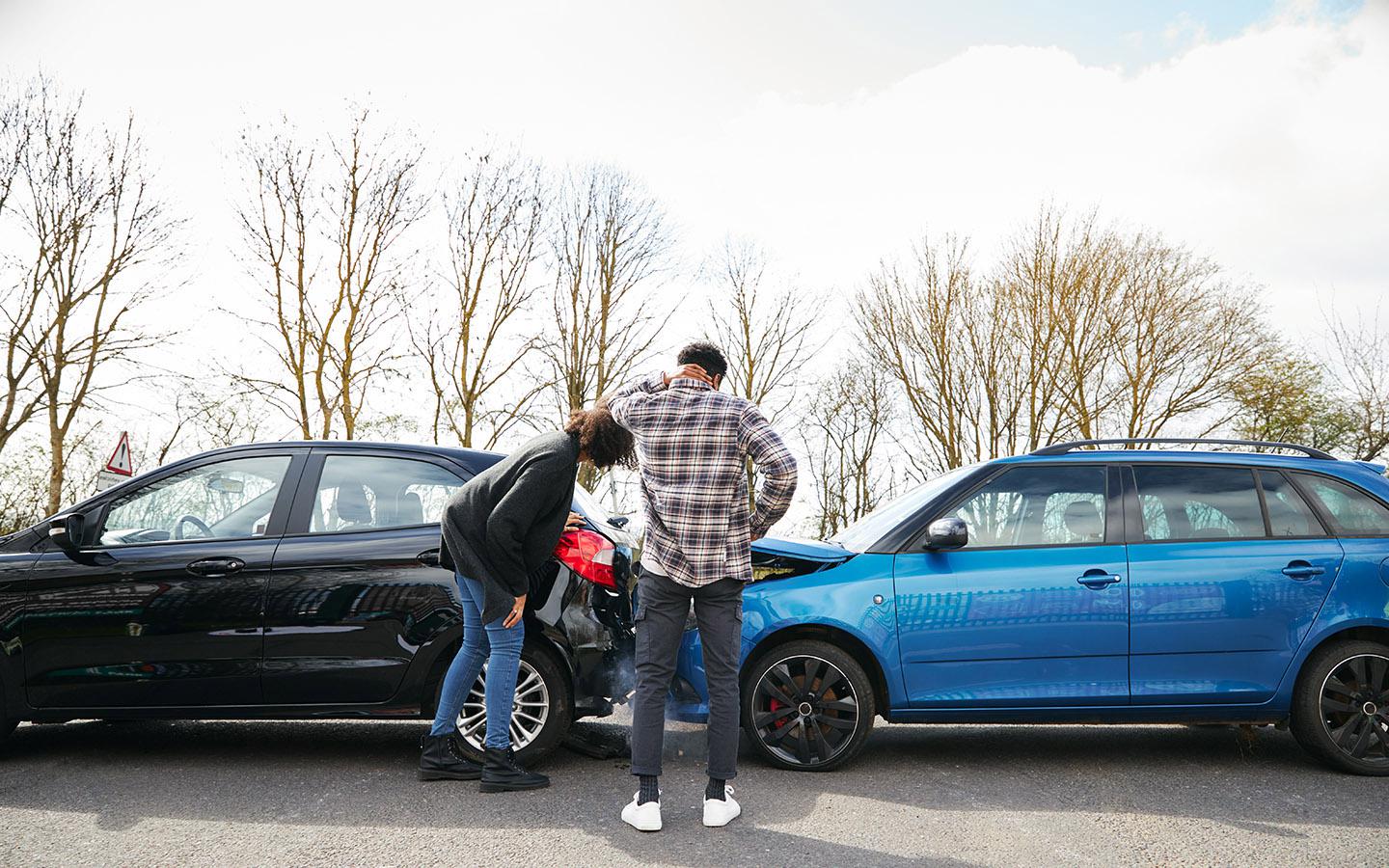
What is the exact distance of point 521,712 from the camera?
5.02 meters

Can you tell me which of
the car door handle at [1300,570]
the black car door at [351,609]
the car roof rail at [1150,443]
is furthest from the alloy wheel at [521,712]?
the car door handle at [1300,570]

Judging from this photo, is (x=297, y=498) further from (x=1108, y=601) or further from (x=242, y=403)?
(x=242, y=403)

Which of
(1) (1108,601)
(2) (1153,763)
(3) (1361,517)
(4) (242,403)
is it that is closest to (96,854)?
(1) (1108,601)

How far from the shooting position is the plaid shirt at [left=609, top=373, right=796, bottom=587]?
13.8ft

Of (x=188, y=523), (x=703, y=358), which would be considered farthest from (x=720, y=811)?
(x=188, y=523)

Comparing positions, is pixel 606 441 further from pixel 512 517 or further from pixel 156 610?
pixel 156 610

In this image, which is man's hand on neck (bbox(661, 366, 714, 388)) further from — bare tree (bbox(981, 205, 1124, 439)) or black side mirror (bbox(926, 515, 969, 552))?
bare tree (bbox(981, 205, 1124, 439))

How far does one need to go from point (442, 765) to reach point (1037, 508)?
3237mm

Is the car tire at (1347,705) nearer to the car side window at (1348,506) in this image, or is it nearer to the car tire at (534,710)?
the car side window at (1348,506)

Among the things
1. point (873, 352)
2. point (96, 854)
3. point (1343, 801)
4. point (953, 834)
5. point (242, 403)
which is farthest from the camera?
point (873, 352)

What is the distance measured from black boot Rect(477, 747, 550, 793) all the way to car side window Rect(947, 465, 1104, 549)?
242 centimetres

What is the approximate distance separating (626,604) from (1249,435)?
2591cm

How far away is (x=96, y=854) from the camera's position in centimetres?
377

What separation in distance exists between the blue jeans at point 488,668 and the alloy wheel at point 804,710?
1.21 m
